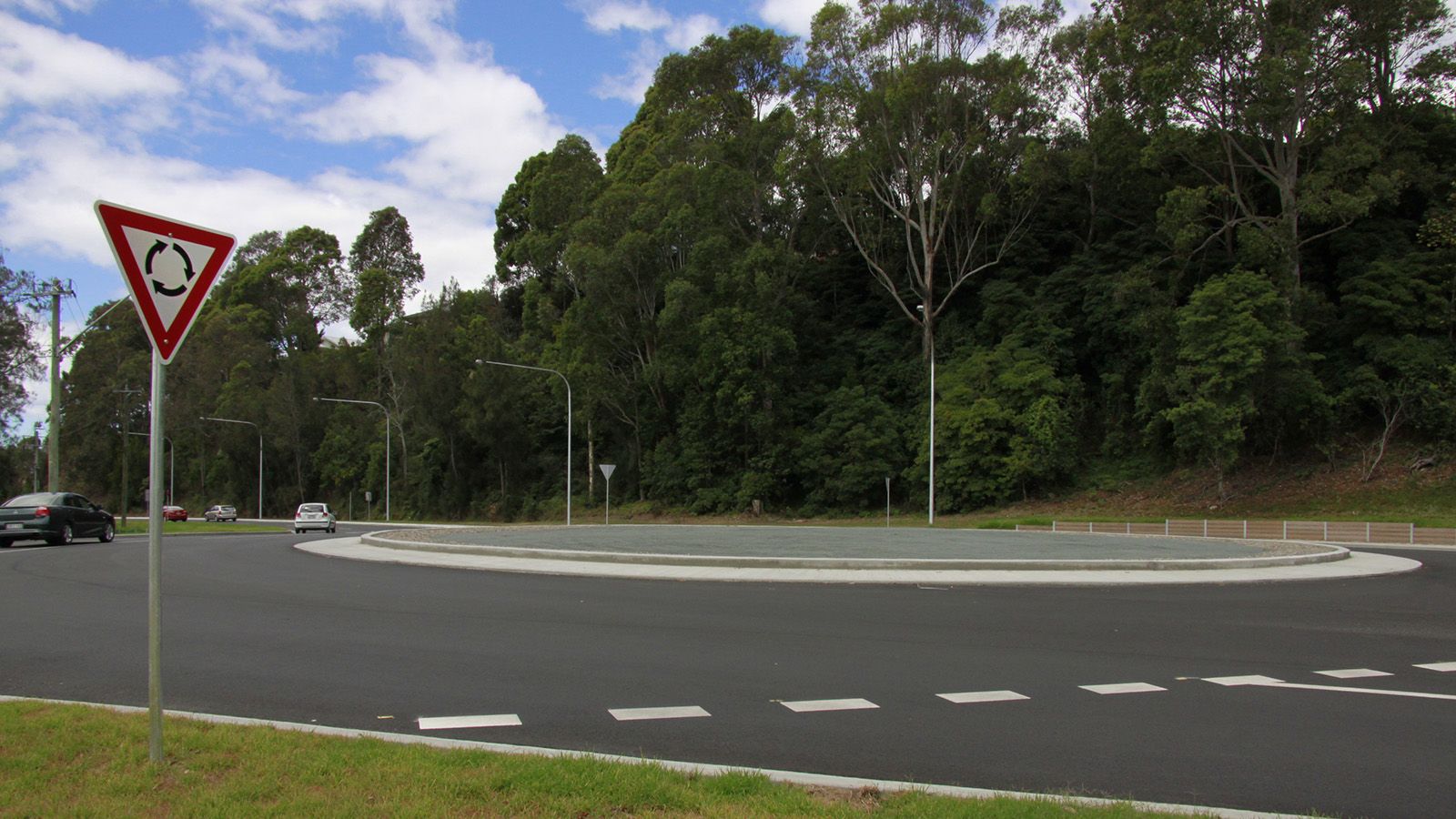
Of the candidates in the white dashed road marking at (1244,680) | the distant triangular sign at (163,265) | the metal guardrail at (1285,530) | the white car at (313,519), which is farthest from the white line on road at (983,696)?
the white car at (313,519)

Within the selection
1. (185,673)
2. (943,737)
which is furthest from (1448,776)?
(185,673)

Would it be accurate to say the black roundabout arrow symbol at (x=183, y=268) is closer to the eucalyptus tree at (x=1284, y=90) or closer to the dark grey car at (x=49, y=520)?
the dark grey car at (x=49, y=520)

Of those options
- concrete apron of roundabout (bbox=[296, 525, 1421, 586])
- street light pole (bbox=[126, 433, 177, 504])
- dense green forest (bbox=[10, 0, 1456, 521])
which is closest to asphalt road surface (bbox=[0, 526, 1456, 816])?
concrete apron of roundabout (bbox=[296, 525, 1421, 586])

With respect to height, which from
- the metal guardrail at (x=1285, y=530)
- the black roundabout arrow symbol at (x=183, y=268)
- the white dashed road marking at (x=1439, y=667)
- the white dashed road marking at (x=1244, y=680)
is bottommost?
the metal guardrail at (x=1285, y=530)

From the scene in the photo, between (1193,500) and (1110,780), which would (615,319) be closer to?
(1193,500)

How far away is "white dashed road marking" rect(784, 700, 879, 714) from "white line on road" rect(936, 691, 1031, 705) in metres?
0.73

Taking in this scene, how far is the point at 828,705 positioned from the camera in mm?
7047

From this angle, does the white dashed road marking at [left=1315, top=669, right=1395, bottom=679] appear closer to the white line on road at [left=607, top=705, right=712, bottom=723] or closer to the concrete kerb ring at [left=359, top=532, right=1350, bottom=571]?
the white line on road at [left=607, top=705, right=712, bottom=723]

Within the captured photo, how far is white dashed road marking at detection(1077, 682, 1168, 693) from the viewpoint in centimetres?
769

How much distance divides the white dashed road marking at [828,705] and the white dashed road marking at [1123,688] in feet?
6.88

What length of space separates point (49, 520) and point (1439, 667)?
30940mm

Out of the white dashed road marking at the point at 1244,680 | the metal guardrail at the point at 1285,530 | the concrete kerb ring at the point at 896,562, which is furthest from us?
the metal guardrail at the point at 1285,530

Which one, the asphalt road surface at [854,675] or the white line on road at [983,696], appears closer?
the asphalt road surface at [854,675]

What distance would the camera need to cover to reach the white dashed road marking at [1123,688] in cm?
769
